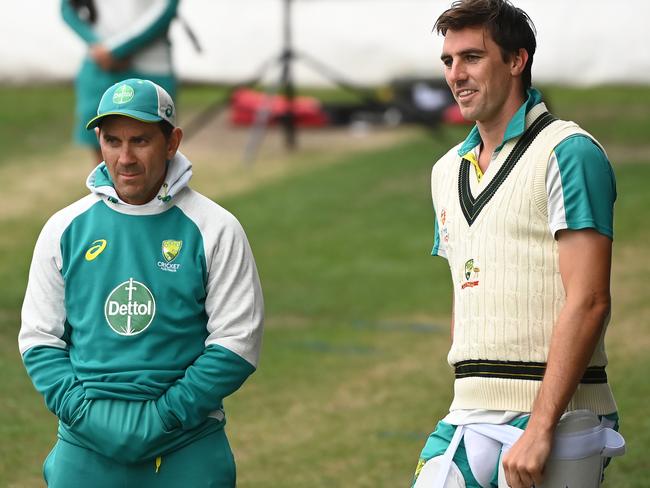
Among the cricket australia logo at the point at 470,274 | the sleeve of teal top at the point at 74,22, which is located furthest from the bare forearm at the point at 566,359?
the sleeve of teal top at the point at 74,22

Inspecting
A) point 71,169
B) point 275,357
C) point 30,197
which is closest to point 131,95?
point 275,357

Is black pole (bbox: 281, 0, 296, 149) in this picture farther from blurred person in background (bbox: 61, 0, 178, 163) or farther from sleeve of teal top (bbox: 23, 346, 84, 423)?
sleeve of teal top (bbox: 23, 346, 84, 423)

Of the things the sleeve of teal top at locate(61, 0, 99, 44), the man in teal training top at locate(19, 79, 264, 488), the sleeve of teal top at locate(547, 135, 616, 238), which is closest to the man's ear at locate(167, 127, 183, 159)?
the man in teal training top at locate(19, 79, 264, 488)

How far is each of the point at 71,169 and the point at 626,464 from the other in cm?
889

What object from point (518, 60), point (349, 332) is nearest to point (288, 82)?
point (349, 332)

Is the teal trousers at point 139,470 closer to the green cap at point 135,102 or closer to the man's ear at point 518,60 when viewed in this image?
the green cap at point 135,102

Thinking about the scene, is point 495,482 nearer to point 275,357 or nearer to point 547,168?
point 547,168

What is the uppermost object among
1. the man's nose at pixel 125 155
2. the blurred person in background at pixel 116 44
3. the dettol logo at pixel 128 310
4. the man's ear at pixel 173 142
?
the blurred person in background at pixel 116 44

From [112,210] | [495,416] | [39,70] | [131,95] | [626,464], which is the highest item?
[39,70]

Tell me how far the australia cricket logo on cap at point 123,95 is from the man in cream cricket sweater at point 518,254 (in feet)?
2.84

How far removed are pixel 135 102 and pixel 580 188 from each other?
123cm

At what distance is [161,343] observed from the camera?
3678 millimetres

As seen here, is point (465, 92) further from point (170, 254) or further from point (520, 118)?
point (170, 254)

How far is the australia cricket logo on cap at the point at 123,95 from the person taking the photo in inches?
145
